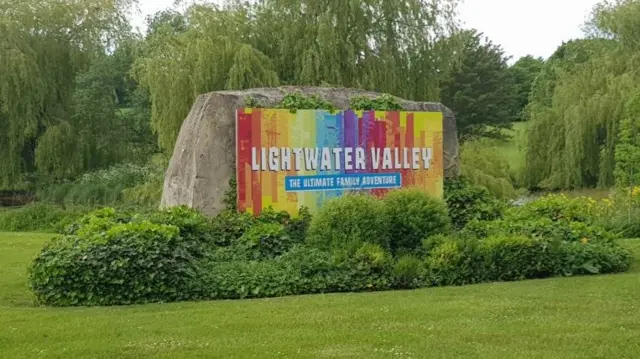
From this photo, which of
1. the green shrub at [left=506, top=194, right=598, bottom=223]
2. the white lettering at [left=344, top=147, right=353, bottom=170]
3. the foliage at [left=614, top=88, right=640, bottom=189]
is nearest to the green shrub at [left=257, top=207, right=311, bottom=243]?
the white lettering at [left=344, top=147, right=353, bottom=170]

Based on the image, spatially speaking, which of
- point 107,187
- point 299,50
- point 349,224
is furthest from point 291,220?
point 107,187

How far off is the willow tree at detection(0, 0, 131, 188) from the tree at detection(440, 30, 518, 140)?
25.0 m

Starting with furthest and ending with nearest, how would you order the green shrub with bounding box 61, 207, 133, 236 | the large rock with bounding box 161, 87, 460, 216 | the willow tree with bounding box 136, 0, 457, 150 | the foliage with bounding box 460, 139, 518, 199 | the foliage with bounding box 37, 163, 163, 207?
the foliage with bounding box 460, 139, 518, 199 < the foliage with bounding box 37, 163, 163, 207 < the willow tree with bounding box 136, 0, 457, 150 < the large rock with bounding box 161, 87, 460, 216 < the green shrub with bounding box 61, 207, 133, 236

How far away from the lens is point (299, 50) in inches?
823

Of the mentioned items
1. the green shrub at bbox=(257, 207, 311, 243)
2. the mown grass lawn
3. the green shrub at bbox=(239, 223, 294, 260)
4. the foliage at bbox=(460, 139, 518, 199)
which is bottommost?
the mown grass lawn

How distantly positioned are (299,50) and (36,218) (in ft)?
27.3

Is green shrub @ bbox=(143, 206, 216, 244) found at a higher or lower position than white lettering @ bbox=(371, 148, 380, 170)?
lower

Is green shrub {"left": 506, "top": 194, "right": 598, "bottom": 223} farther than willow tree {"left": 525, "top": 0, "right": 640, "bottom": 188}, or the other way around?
willow tree {"left": 525, "top": 0, "right": 640, "bottom": 188}

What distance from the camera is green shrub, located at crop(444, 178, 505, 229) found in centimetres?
1150

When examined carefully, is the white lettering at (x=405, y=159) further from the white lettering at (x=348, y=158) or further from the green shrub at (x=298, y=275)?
the green shrub at (x=298, y=275)

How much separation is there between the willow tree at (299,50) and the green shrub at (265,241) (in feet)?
33.7

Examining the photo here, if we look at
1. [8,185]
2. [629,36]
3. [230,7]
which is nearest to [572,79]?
[629,36]

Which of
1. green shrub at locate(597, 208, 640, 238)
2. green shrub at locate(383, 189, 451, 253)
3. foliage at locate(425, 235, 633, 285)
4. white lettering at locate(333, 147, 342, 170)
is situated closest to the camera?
foliage at locate(425, 235, 633, 285)

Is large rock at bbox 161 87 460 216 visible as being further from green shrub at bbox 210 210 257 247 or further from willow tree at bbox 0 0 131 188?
willow tree at bbox 0 0 131 188
